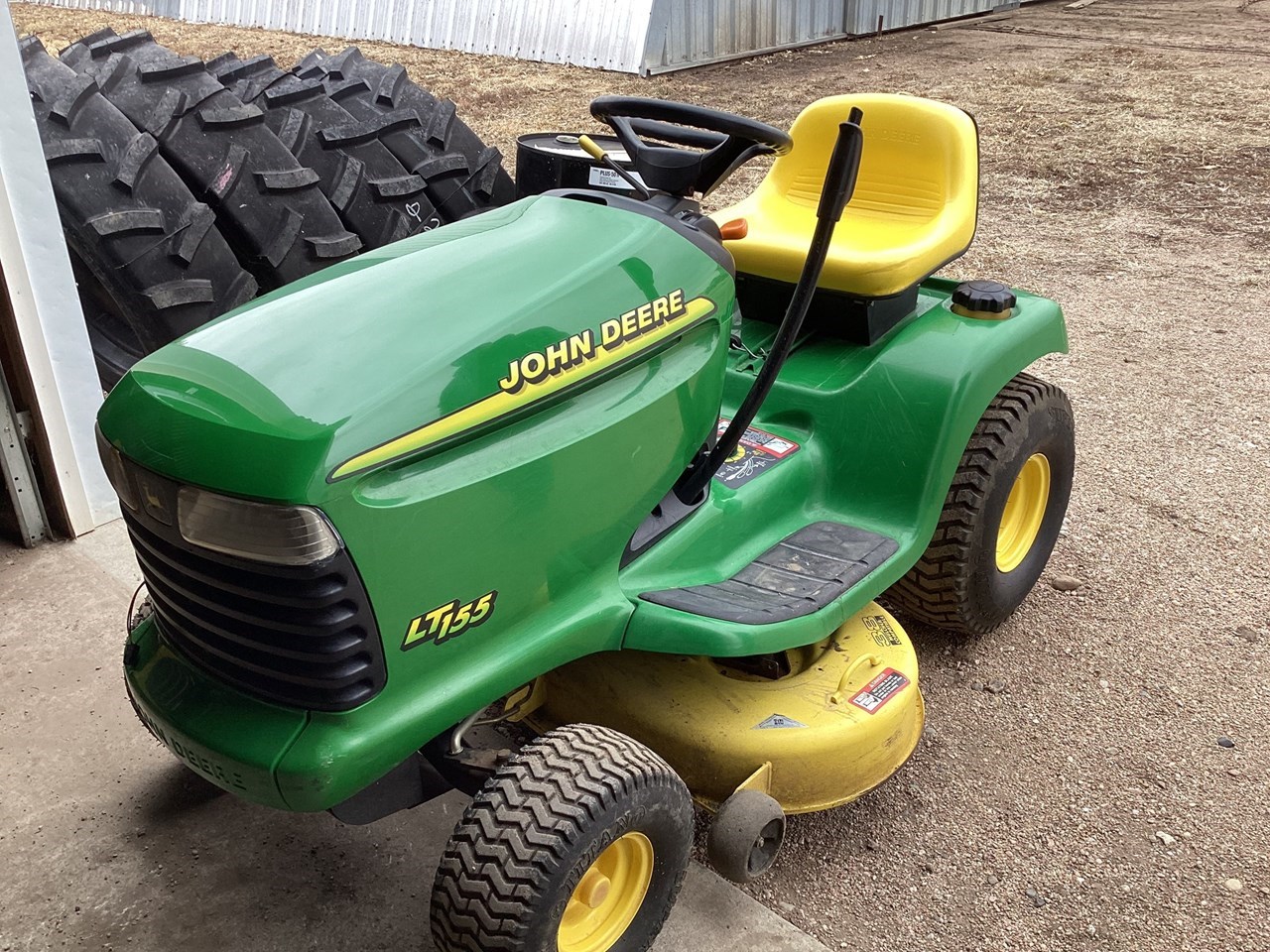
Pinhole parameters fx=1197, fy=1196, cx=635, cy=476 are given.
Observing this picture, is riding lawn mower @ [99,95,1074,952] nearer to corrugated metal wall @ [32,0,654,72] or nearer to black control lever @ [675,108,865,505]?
black control lever @ [675,108,865,505]

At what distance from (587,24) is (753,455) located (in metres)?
7.72

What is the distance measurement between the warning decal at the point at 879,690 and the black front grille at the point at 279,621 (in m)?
0.94

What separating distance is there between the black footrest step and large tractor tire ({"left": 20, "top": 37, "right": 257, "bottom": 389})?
6.50 feet

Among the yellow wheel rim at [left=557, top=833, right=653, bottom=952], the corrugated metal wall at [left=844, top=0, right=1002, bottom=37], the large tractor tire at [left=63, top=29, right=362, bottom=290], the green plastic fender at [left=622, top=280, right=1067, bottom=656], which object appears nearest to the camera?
the yellow wheel rim at [left=557, top=833, right=653, bottom=952]

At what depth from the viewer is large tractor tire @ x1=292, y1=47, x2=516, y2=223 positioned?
4.04m

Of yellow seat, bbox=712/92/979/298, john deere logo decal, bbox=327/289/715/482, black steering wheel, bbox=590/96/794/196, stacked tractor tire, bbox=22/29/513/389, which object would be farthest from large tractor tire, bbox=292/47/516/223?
john deere logo decal, bbox=327/289/715/482

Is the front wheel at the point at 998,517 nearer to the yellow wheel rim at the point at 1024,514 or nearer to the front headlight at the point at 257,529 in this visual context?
the yellow wheel rim at the point at 1024,514

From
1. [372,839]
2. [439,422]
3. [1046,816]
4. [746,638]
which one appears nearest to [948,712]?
[1046,816]

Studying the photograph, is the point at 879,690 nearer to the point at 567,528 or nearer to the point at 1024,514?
the point at 567,528

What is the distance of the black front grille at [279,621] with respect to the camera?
1545mm

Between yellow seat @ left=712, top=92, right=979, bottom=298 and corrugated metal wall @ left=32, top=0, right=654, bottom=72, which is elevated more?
yellow seat @ left=712, top=92, right=979, bottom=298

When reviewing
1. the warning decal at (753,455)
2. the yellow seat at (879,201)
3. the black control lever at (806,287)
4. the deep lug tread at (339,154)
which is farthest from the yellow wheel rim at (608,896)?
the deep lug tread at (339,154)

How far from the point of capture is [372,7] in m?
10.2

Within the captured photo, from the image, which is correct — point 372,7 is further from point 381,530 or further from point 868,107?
point 381,530
